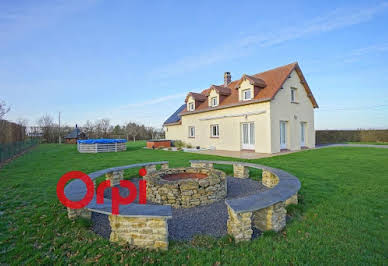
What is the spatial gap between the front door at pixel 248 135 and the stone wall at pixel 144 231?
13240mm

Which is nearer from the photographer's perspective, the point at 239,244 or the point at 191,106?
the point at 239,244

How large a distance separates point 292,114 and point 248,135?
4.11 m

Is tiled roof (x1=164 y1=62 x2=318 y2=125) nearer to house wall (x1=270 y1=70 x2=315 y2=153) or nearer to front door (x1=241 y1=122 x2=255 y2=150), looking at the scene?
house wall (x1=270 y1=70 x2=315 y2=153)

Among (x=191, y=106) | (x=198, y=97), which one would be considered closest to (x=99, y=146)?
(x=191, y=106)

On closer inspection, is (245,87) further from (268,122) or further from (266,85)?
(268,122)

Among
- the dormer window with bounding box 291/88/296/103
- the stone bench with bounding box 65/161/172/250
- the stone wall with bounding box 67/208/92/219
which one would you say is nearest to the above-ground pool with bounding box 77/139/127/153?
the stone wall with bounding box 67/208/92/219

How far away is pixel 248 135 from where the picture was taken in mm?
15188

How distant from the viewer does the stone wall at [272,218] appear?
3.32 meters

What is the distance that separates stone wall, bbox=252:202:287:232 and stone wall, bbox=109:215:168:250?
6.18 feet

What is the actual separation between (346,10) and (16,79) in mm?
22642

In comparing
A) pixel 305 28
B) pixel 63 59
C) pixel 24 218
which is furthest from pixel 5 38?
pixel 305 28

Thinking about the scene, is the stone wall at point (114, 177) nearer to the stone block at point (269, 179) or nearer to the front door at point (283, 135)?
the stone block at point (269, 179)

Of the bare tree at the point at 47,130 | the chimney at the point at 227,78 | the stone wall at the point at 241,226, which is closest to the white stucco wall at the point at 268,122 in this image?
the chimney at the point at 227,78

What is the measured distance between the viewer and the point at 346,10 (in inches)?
382
